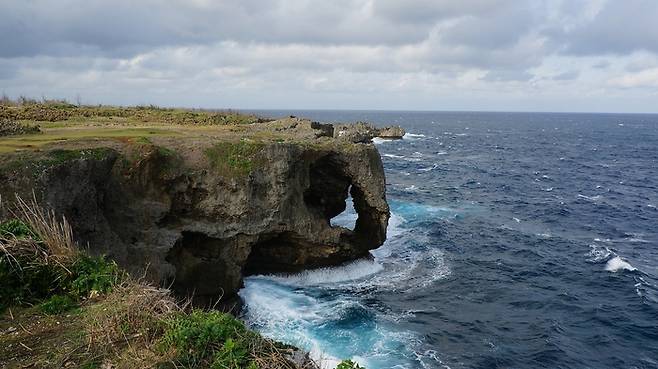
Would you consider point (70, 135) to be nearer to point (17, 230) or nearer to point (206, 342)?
Answer: point (17, 230)

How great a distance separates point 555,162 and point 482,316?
70.4 m

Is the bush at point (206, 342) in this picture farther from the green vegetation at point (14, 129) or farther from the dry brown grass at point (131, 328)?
the green vegetation at point (14, 129)

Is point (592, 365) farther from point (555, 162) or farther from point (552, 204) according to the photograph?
point (555, 162)

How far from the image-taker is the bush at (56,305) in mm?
10391

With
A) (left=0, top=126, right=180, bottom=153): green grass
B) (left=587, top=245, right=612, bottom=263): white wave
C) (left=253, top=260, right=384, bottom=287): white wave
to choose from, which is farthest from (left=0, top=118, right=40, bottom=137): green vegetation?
(left=587, top=245, right=612, bottom=263): white wave

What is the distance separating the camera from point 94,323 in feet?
30.4

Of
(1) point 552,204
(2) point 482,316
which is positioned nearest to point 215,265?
(2) point 482,316

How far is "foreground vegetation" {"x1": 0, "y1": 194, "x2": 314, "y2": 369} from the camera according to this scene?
28.0 ft

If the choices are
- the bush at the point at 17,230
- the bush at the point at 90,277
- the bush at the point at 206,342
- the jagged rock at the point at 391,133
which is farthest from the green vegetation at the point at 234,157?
the jagged rock at the point at 391,133

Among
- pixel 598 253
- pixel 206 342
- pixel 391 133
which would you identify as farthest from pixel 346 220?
pixel 391 133

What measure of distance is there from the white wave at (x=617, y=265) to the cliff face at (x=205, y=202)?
16.6 m

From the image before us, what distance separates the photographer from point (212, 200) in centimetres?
2711

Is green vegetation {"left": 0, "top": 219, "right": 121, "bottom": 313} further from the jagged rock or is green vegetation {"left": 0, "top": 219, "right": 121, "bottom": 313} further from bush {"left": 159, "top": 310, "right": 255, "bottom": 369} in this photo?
the jagged rock

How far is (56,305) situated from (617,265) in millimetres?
36151
